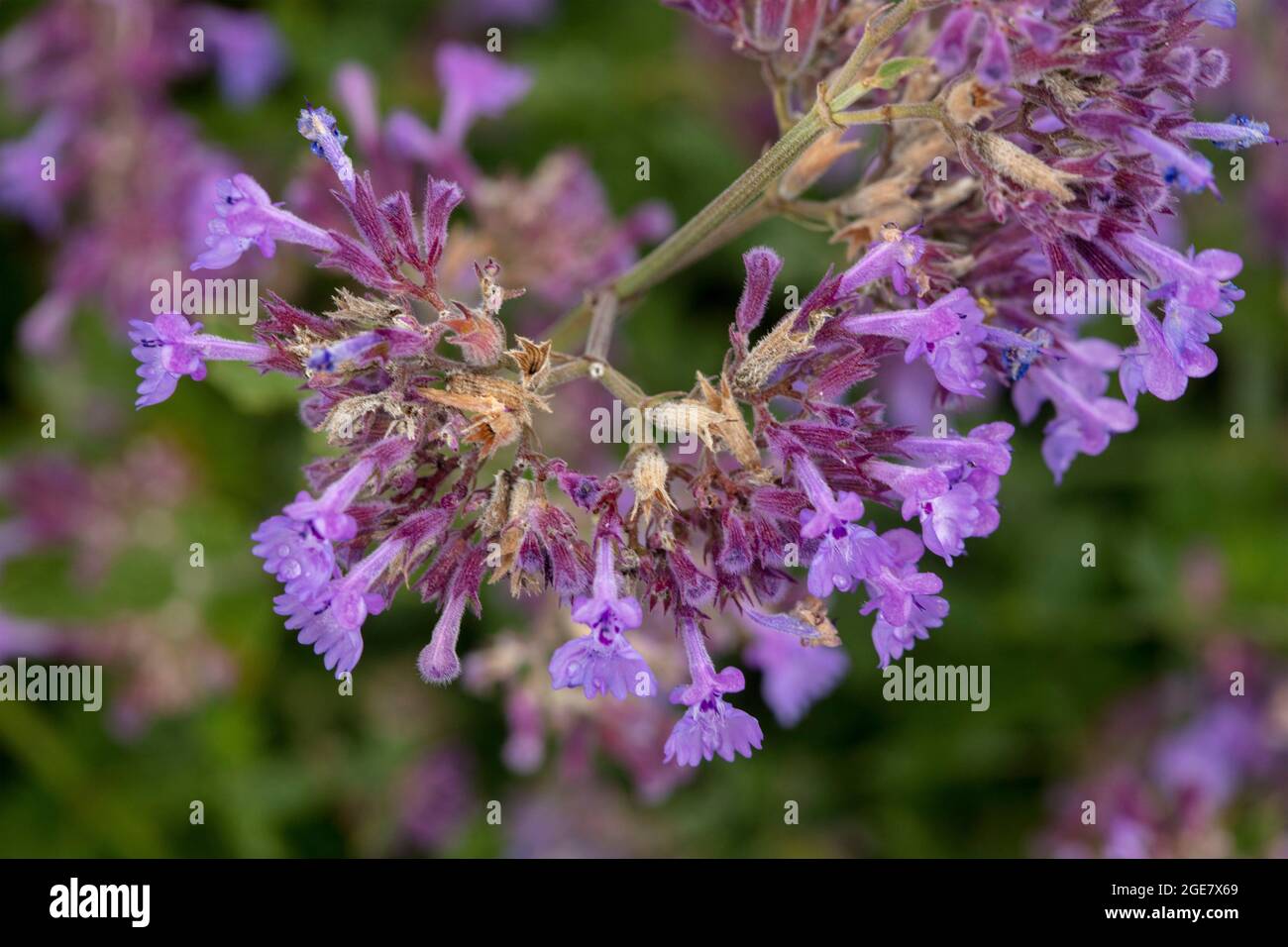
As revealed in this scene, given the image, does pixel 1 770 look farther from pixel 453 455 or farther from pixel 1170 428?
pixel 1170 428

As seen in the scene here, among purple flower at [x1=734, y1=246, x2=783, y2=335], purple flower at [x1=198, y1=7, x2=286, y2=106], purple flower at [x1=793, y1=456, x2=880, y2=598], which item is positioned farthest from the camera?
purple flower at [x1=198, y1=7, x2=286, y2=106]

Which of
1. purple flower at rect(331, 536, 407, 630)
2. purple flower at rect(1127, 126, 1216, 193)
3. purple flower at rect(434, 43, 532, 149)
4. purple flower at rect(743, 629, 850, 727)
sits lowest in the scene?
purple flower at rect(743, 629, 850, 727)

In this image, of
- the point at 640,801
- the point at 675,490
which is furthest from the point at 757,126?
the point at 640,801

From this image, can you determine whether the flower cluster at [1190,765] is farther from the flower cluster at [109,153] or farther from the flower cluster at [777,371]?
the flower cluster at [109,153]

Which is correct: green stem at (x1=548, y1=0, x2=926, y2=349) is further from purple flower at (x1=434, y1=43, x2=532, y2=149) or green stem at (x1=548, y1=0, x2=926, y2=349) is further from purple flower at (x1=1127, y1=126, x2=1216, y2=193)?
purple flower at (x1=434, y1=43, x2=532, y2=149)

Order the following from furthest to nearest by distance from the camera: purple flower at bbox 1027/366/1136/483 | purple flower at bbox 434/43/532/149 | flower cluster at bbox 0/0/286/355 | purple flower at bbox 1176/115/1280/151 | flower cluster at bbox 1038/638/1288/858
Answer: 1. flower cluster at bbox 0/0/286/355
2. flower cluster at bbox 1038/638/1288/858
3. purple flower at bbox 434/43/532/149
4. purple flower at bbox 1027/366/1136/483
5. purple flower at bbox 1176/115/1280/151

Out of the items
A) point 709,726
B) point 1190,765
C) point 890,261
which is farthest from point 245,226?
point 1190,765

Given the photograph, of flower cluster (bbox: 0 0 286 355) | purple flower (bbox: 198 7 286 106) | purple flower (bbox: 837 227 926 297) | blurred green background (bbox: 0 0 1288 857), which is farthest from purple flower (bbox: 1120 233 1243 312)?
purple flower (bbox: 198 7 286 106)

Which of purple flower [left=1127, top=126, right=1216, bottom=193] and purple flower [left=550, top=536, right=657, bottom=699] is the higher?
purple flower [left=1127, top=126, right=1216, bottom=193]

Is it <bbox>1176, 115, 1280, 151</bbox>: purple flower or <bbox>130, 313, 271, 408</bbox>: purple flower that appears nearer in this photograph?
<bbox>1176, 115, 1280, 151</bbox>: purple flower
